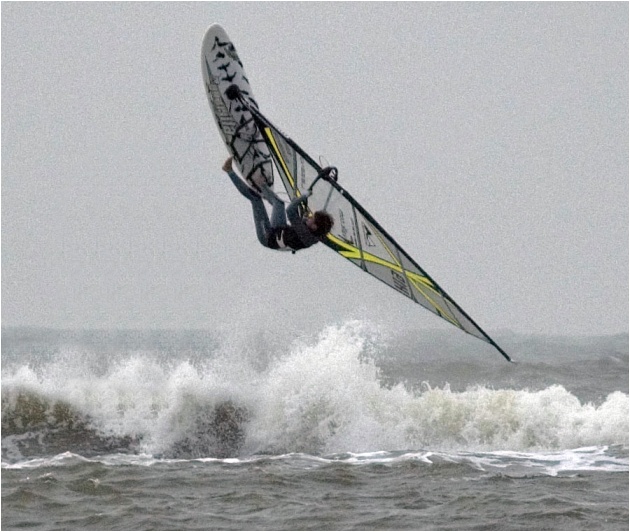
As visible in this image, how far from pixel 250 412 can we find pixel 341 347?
137 centimetres

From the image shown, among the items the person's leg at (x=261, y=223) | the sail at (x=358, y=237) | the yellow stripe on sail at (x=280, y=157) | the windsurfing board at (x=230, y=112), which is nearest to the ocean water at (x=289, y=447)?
the sail at (x=358, y=237)

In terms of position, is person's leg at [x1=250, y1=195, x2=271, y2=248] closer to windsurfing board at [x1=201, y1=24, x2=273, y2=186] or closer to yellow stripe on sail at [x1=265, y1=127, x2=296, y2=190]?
yellow stripe on sail at [x1=265, y1=127, x2=296, y2=190]

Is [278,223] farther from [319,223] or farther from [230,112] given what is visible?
[230,112]

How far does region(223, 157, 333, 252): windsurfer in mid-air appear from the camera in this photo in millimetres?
5664

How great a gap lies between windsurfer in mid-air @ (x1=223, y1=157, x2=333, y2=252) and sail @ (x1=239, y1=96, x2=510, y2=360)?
0.22 m

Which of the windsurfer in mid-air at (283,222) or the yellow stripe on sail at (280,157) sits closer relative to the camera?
the windsurfer in mid-air at (283,222)

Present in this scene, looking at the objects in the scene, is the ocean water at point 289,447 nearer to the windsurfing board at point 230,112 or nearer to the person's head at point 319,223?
the person's head at point 319,223

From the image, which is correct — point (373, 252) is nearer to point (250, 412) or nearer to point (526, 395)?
point (250, 412)

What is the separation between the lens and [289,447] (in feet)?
29.7

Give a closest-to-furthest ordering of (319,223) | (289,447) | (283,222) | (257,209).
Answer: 1. (319,223)
2. (283,222)
3. (257,209)
4. (289,447)

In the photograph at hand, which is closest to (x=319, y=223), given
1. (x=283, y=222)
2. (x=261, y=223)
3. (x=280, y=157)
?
(x=283, y=222)

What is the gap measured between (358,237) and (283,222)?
0.71 m

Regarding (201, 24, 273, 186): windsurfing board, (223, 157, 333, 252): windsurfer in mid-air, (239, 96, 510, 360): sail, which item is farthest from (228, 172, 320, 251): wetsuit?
(201, 24, 273, 186): windsurfing board

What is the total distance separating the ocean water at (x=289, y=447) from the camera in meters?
6.83
